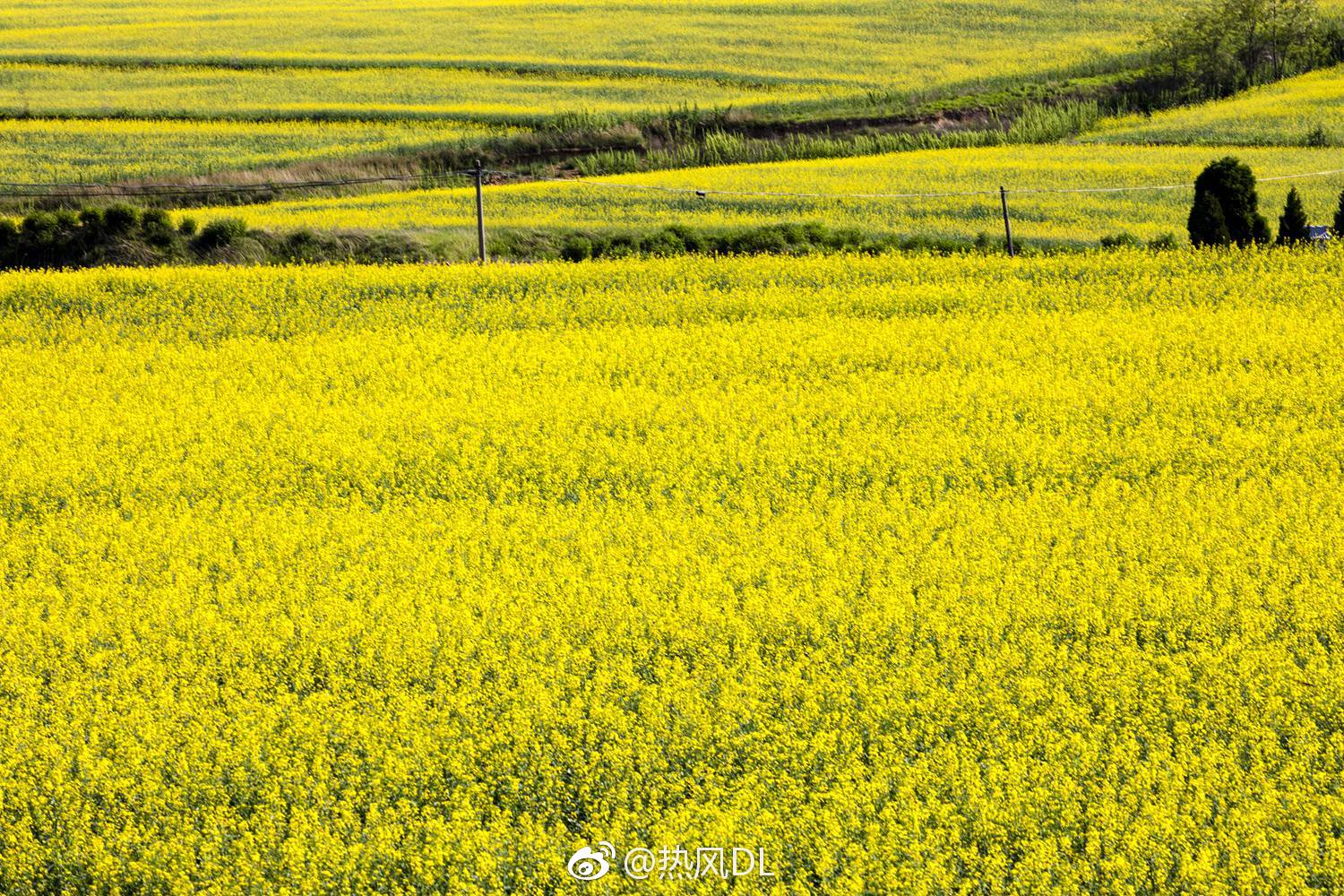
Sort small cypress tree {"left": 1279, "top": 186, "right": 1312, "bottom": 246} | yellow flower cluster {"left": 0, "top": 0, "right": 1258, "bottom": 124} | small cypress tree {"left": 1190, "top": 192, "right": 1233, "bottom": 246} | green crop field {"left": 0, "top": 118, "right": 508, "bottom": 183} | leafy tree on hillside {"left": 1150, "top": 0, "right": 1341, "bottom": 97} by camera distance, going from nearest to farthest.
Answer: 1. small cypress tree {"left": 1190, "top": 192, "right": 1233, "bottom": 246}
2. small cypress tree {"left": 1279, "top": 186, "right": 1312, "bottom": 246}
3. green crop field {"left": 0, "top": 118, "right": 508, "bottom": 183}
4. yellow flower cluster {"left": 0, "top": 0, "right": 1258, "bottom": 124}
5. leafy tree on hillside {"left": 1150, "top": 0, "right": 1341, "bottom": 97}

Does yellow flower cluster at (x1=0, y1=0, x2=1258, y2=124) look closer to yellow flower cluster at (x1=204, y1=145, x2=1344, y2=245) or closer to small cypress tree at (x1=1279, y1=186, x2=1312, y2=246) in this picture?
yellow flower cluster at (x1=204, y1=145, x2=1344, y2=245)

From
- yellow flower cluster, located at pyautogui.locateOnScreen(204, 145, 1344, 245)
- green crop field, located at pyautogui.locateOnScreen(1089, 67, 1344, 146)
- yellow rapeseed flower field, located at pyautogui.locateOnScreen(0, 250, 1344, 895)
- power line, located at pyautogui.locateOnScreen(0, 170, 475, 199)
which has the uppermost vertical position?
green crop field, located at pyautogui.locateOnScreen(1089, 67, 1344, 146)

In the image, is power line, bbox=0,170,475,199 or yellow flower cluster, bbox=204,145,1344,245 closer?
yellow flower cluster, bbox=204,145,1344,245

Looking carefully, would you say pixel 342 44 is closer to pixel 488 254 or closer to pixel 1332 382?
pixel 488 254

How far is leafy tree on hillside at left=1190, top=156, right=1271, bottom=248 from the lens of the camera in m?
21.5

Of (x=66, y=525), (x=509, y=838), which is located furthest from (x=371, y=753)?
(x=66, y=525)

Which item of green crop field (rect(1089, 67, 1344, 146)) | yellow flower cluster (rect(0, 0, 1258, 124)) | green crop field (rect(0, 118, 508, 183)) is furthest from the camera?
yellow flower cluster (rect(0, 0, 1258, 124))

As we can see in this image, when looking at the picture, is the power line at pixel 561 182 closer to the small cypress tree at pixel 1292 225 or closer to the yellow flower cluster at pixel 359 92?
the small cypress tree at pixel 1292 225

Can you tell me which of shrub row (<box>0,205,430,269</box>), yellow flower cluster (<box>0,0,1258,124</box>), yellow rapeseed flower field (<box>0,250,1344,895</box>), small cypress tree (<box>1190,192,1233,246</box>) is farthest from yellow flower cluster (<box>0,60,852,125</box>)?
yellow rapeseed flower field (<box>0,250,1344,895</box>)

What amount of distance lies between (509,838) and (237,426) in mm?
7968

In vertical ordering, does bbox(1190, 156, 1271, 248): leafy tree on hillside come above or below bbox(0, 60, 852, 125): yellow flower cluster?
below

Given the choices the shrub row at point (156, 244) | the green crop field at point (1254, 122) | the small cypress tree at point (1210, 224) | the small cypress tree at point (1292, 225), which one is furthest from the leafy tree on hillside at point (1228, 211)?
the green crop field at point (1254, 122)

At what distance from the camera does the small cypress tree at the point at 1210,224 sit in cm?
2141

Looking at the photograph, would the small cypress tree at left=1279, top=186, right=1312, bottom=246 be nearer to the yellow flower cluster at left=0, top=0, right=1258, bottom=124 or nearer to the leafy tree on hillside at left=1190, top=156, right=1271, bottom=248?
the leafy tree on hillside at left=1190, top=156, right=1271, bottom=248
